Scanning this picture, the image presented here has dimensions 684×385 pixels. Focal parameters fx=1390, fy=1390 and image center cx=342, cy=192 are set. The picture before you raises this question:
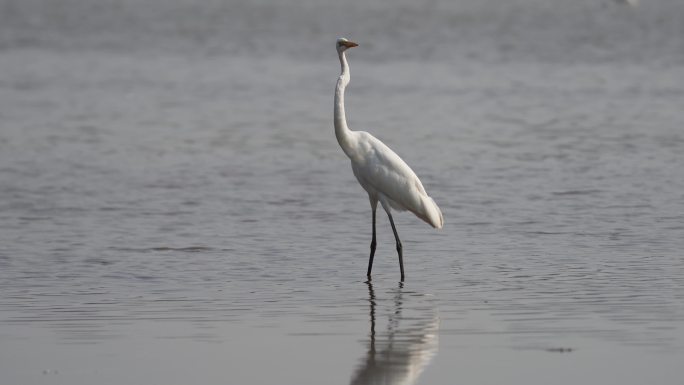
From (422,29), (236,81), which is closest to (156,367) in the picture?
(236,81)

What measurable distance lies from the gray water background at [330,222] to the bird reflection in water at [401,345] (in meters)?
0.02

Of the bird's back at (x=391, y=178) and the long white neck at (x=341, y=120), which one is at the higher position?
the long white neck at (x=341, y=120)

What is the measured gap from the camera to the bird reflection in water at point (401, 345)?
A: 6766 mm

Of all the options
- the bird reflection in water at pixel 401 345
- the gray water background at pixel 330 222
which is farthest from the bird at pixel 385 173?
A: the bird reflection in water at pixel 401 345

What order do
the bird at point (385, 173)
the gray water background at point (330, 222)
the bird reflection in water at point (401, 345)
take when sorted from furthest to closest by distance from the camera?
the bird at point (385, 173) < the gray water background at point (330, 222) < the bird reflection in water at point (401, 345)

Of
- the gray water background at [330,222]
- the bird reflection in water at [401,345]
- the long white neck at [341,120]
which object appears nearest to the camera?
the bird reflection in water at [401,345]

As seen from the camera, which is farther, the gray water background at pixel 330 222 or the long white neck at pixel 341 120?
the long white neck at pixel 341 120

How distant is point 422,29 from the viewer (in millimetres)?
37906

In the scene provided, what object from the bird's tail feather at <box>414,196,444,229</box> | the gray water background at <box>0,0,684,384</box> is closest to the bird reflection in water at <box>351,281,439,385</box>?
the gray water background at <box>0,0,684,384</box>

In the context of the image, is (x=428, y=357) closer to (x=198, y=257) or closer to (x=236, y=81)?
(x=198, y=257)

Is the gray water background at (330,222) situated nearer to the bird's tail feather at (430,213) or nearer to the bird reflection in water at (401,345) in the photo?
the bird reflection in water at (401,345)

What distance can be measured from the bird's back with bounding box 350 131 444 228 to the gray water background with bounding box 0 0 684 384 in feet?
1.37

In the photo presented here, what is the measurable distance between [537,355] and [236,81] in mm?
19842

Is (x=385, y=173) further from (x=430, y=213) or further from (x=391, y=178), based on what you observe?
(x=430, y=213)
